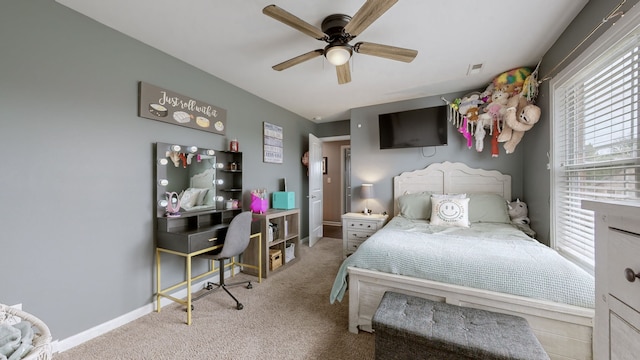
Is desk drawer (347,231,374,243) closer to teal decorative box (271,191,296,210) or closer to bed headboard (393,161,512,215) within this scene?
bed headboard (393,161,512,215)

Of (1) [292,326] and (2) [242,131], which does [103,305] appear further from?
(2) [242,131]

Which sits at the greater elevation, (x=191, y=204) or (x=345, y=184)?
(x=345, y=184)

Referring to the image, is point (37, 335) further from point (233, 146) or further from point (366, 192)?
point (366, 192)

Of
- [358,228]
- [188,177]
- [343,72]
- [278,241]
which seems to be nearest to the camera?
[343,72]

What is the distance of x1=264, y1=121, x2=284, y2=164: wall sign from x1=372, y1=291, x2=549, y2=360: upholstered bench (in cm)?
271

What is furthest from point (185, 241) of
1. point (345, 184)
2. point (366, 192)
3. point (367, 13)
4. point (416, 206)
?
point (345, 184)

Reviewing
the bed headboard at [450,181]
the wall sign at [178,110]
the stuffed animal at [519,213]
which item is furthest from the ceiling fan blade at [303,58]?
the stuffed animal at [519,213]

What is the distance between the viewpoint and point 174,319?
206 cm

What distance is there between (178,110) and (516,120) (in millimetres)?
3637

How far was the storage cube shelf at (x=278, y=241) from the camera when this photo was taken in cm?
299

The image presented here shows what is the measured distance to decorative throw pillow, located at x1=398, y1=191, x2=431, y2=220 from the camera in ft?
10.1

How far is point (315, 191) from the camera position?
173 inches

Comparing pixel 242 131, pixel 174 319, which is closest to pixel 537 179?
pixel 242 131

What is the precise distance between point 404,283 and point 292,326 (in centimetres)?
100
